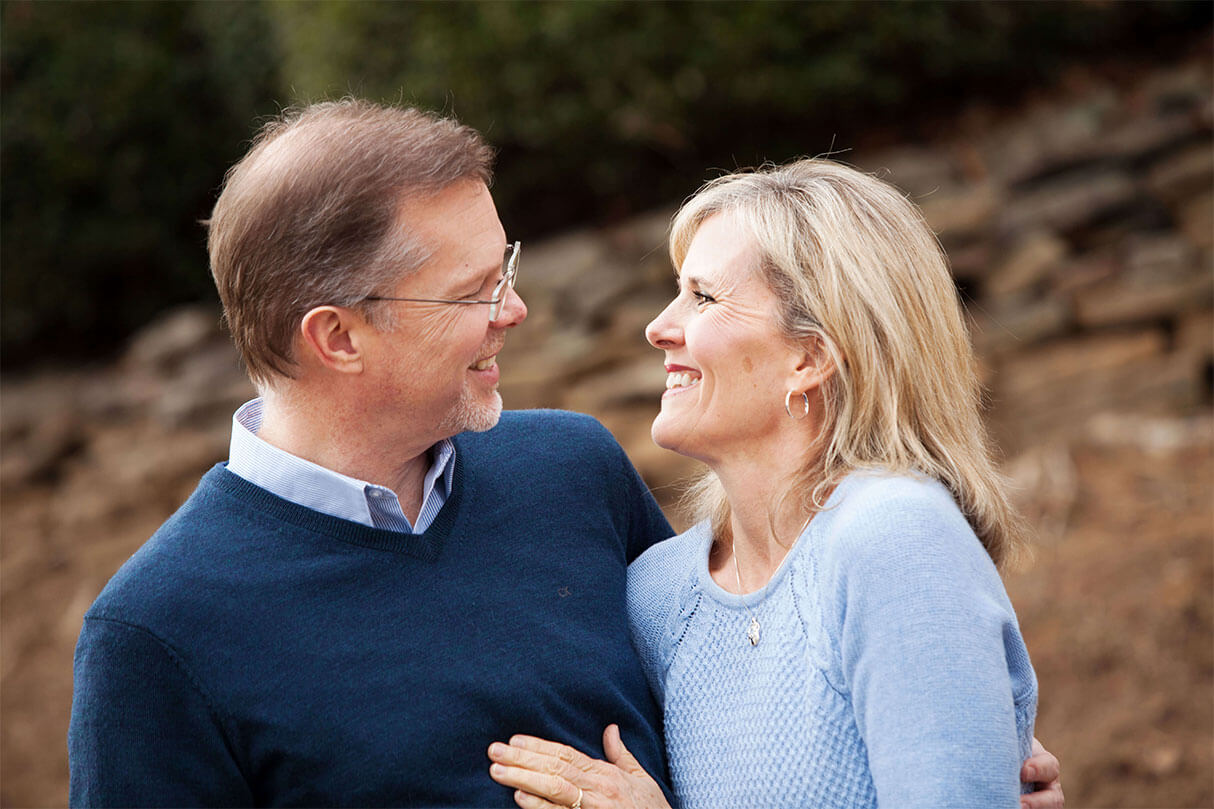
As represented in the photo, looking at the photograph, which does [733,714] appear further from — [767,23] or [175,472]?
[175,472]

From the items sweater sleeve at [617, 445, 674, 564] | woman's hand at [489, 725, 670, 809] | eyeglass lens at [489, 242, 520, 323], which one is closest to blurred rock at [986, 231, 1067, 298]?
sweater sleeve at [617, 445, 674, 564]

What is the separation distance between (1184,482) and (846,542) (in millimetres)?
4112

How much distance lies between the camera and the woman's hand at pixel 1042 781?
2.40m

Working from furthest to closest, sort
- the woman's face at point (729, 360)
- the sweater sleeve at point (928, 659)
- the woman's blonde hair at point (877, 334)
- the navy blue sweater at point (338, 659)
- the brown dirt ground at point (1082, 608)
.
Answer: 1. the brown dirt ground at point (1082, 608)
2. the woman's face at point (729, 360)
3. the woman's blonde hair at point (877, 334)
4. the navy blue sweater at point (338, 659)
5. the sweater sleeve at point (928, 659)

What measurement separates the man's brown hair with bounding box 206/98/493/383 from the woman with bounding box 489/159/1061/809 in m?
0.60

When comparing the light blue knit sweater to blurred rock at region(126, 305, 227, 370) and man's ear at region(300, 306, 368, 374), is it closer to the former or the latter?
man's ear at region(300, 306, 368, 374)

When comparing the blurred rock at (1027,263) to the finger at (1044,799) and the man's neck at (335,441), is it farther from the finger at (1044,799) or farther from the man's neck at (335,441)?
the man's neck at (335,441)

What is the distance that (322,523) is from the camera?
231cm

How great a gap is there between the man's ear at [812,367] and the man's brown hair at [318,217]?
798 millimetres

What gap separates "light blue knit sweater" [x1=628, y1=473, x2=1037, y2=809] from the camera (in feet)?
6.56

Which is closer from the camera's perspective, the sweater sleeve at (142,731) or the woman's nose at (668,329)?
the sweater sleeve at (142,731)

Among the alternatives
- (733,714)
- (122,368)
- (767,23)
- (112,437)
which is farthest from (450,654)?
(122,368)

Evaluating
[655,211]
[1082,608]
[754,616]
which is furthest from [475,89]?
[754,616]

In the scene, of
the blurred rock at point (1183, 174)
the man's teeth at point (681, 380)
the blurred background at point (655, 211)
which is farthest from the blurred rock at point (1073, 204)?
the man's teeth at point (681, 380)
